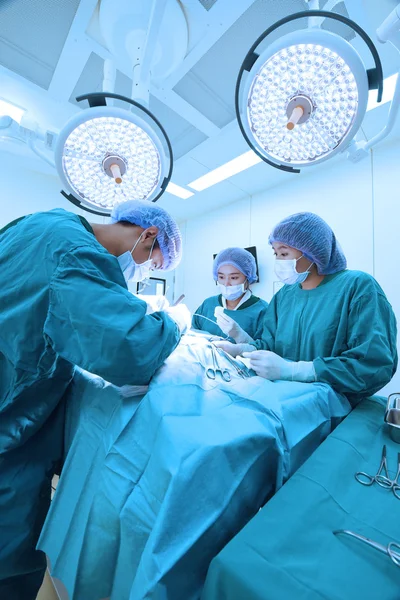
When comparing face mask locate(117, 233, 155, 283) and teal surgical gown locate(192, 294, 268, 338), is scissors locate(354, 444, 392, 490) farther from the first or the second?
teal surgical gown locate(192, 294, 268, 338)

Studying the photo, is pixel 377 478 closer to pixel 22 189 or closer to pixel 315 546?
A: pixel 315 546

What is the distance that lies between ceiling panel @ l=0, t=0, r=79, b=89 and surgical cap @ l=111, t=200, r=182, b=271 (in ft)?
2.82

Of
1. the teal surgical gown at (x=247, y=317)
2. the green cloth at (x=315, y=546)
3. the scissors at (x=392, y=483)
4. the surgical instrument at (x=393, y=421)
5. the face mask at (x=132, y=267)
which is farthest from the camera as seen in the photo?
the teal surgical gown at (x=247, y=317)

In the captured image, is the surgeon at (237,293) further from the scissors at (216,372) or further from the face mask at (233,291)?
the scissors at (216,372)

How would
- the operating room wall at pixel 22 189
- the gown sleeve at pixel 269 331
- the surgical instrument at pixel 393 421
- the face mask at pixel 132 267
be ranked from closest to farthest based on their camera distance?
1. the surgical instrument at pixel 393 421
2. the face mask at pixel 132 267
3. the gown sleeve at pixel 269 331
4. the operating room wall at pixel 22 189

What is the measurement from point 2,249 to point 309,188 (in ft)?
7.97

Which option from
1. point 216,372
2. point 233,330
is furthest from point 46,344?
point 233,330

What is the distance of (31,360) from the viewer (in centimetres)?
64

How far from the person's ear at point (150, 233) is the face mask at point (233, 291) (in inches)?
43.8

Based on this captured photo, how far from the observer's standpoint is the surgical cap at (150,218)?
1.03 meters

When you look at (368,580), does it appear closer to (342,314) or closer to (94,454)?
(94,454)

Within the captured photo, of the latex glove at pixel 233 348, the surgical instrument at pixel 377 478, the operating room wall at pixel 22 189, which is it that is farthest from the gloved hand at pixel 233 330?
the operating room wall at pixel 22 189

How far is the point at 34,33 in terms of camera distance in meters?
1.23

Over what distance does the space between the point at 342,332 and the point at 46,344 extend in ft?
3.33
